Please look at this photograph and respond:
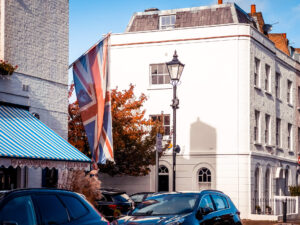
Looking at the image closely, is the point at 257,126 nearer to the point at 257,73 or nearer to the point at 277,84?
the point at 257,73

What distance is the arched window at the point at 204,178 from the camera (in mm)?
33594

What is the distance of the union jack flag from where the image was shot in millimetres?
20203

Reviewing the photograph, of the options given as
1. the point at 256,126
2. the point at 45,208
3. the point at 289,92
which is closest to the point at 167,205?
the point at 45,208

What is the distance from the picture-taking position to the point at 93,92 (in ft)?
66.4

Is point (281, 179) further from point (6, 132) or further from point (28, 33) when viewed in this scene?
point (6, 132)

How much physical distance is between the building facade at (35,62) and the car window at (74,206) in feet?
31.0

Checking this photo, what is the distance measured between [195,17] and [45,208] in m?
28.4

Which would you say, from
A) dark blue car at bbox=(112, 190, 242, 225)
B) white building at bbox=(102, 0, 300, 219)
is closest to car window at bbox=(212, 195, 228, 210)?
dark blue car at bbox=(112, 190, 242, 225)

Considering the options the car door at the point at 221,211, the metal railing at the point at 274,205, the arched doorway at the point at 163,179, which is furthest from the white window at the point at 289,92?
the car door at the point at 221,211

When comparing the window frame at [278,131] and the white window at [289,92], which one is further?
the white window at [289,92]

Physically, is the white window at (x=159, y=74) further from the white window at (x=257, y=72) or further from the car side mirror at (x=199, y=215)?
the car side mirror at (x=199, y=215)

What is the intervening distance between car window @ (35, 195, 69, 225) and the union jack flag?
432 inches

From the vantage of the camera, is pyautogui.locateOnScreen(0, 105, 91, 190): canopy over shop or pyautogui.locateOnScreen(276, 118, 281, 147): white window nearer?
pyautogui.locateOnScreen(0, 105, 91, 190): canopy over shop

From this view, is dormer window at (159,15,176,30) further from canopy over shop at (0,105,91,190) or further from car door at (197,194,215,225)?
car door at (197,194,215,225)
